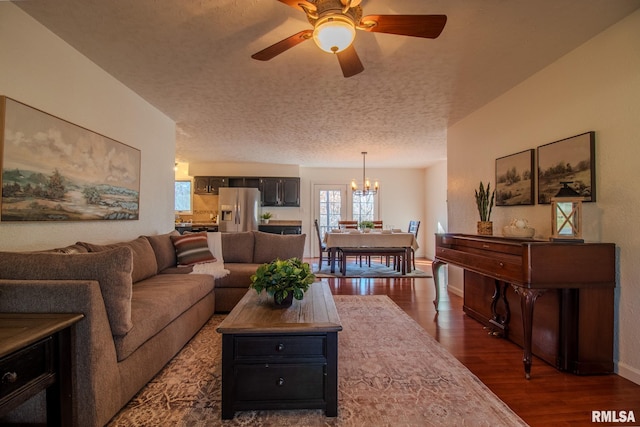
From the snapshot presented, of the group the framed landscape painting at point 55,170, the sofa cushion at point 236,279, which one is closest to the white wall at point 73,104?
the framed landscape painting at point 55,170

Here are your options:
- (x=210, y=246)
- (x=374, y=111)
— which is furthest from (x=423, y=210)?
(x=210, y=246)

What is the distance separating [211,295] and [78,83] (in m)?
2.29

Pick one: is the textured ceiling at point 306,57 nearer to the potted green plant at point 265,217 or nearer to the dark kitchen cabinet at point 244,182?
the dark kitchen cabinet at point 244,182

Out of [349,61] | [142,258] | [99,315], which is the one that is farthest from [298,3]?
[142,258]

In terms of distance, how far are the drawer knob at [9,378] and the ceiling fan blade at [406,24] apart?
2.19m

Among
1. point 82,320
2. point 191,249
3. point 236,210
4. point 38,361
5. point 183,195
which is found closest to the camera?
point 38,361

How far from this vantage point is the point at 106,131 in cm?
291

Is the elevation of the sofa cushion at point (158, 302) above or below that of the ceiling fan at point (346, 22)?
below

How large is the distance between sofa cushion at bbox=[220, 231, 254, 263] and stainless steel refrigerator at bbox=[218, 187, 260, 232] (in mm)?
2840

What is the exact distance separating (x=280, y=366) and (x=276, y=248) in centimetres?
234

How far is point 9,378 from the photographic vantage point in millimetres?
1004

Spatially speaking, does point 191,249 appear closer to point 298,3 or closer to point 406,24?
point 298,3

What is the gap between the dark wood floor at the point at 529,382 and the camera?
1.71 metres

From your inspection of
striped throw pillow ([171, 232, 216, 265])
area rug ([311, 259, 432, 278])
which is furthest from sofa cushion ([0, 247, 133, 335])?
area rug ([311, 259, 432, 278])
